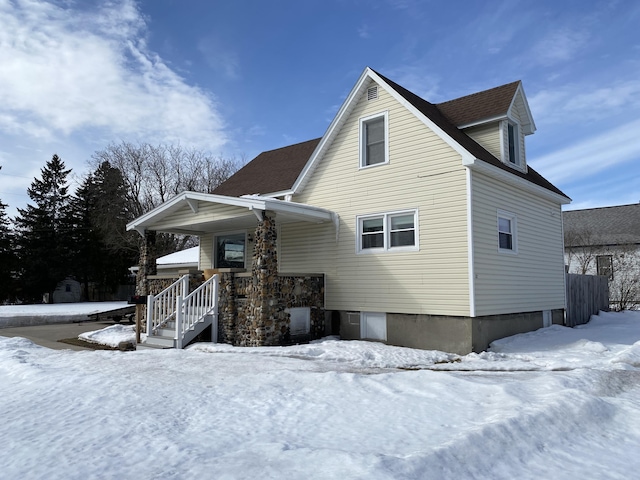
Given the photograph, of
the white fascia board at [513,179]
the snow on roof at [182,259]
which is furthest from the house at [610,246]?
the snow on roof at [182,259]

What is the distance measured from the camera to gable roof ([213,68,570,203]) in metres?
11.0

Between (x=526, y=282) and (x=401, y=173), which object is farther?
(x=526, y=282)

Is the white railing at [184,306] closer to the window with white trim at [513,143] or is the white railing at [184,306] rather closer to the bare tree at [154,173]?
the window with white trim at [513,143]

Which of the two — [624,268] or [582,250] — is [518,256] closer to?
[624,268]

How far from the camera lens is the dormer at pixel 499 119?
12.1 metres

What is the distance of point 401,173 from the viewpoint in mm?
11320

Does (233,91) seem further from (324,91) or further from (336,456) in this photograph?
(336,456)

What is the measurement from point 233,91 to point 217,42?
2.20m

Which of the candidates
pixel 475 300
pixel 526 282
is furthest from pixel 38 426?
pixel 526 282

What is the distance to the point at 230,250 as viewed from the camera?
1512 cm

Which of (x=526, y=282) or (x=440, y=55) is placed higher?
(x=440, y=55)

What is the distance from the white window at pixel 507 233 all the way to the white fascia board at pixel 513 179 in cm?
83

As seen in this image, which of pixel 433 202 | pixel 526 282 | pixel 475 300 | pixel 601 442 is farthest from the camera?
pixel 526 282

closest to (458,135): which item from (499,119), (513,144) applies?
(499,119)
